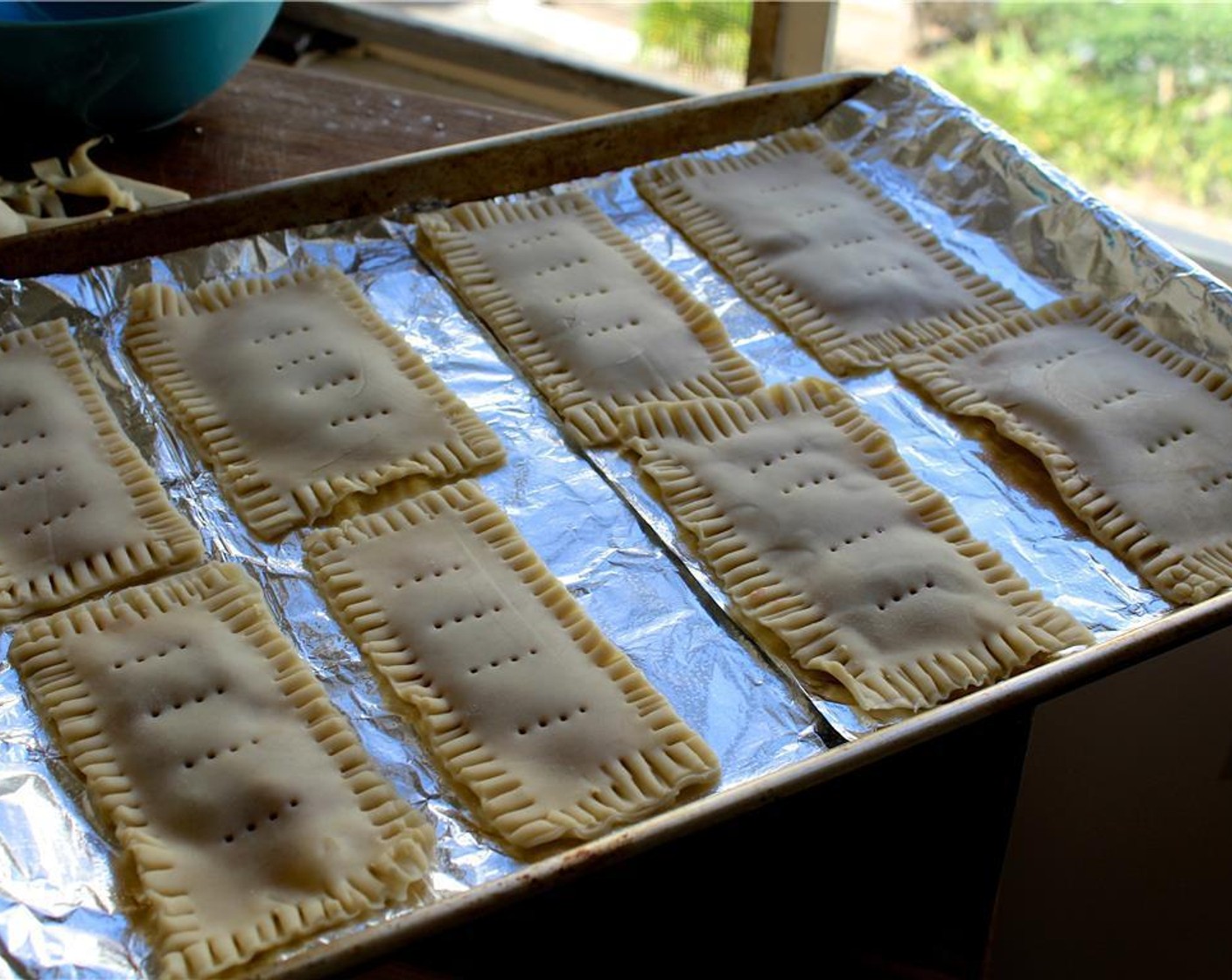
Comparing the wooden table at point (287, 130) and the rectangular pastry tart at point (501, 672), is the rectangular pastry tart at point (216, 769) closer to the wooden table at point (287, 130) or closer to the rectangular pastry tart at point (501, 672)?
the rectangular pastry tart at point (501, 672)

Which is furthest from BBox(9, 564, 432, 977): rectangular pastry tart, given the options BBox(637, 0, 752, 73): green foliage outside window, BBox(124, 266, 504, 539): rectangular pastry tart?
BBox(637, 0, 752, 73): green foliage outside window

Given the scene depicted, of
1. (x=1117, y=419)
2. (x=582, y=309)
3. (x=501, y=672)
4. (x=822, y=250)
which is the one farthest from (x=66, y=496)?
(x=1117, y=419)

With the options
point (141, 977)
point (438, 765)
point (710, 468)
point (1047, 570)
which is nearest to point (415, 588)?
point (438, 765)

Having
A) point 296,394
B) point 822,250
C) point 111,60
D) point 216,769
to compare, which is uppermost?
point 111,60

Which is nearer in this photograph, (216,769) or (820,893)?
(216,769)

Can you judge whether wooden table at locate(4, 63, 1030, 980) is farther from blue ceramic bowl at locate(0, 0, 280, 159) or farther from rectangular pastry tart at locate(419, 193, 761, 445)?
blue ceramic bowl at locate(0, 0, 280, 159)

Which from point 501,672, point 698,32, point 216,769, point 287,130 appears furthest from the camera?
point 698,32

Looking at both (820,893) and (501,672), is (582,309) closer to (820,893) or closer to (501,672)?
(501,672)
